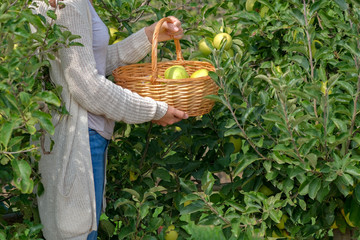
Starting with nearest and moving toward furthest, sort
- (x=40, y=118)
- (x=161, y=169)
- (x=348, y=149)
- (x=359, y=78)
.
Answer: (x=40, y=118) → (x=359, y=78) → (x=348, y=149) → (x=161, y=169)

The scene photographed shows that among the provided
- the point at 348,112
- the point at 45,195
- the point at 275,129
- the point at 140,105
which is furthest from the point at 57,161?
the point at 348,112

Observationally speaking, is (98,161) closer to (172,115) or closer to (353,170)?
(172,115)

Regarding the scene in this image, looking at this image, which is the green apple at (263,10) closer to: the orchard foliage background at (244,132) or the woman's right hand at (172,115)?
the orchard foliage background at (244,132)

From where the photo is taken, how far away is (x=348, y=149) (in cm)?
214

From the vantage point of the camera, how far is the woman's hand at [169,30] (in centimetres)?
233

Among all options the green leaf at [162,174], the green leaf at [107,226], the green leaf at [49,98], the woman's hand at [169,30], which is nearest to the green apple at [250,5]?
the woman's hand at [169,30]

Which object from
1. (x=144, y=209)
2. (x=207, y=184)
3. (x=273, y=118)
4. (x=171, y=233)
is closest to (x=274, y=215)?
(x=207, y=184)

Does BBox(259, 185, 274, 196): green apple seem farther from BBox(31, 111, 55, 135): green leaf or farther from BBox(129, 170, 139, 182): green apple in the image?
BBox(31, 111, 55, 135): green leaf

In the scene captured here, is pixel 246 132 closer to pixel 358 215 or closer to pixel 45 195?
pixel 358 215

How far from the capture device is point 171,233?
8.46 feet

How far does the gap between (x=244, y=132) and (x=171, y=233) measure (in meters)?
0.68

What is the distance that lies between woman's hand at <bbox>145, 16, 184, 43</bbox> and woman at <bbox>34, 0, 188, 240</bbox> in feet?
1.06

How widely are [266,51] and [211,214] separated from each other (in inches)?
35.9

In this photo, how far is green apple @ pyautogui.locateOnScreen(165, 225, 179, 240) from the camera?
257cm
